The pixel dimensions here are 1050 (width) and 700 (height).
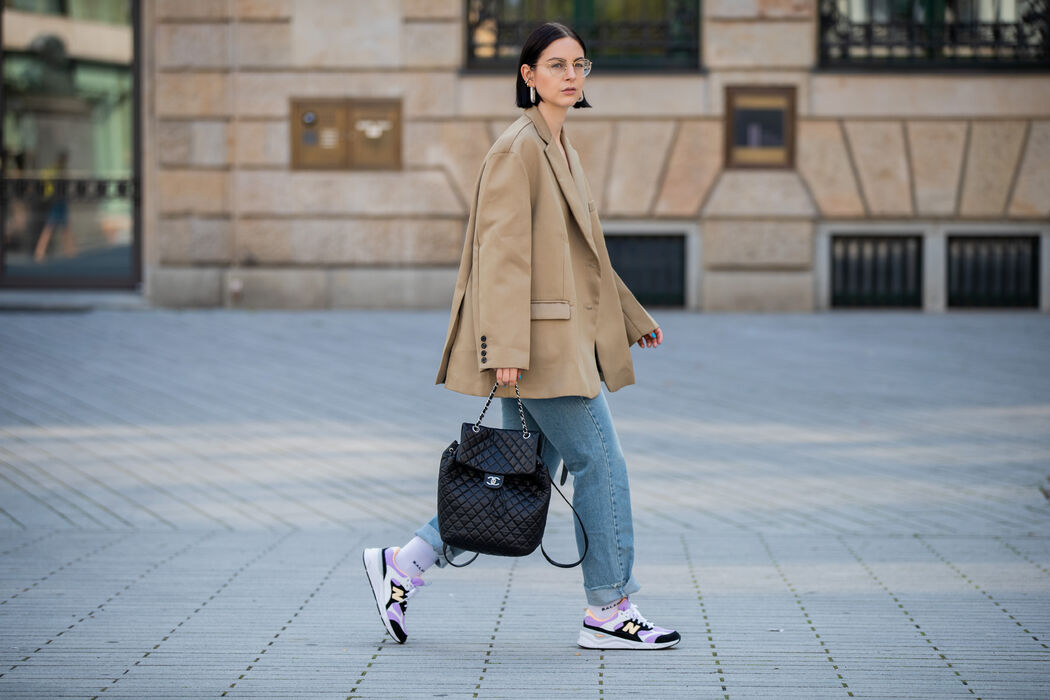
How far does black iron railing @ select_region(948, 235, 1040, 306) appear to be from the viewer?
14250 mm

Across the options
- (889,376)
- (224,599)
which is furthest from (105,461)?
(889,376)

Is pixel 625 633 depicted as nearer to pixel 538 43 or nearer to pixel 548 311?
pixel 548 311

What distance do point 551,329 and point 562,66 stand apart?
2.64ft

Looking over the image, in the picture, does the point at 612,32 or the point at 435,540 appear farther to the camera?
the point at 612,32

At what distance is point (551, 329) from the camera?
3.99 meters

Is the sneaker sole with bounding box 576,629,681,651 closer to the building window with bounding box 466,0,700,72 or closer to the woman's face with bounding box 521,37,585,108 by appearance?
the woman's face with bounding box 521,37,585,108

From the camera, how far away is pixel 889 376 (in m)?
9.95

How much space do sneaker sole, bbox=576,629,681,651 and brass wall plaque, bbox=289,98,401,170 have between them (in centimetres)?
1064

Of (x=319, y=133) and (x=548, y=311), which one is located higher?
(x=319, y=133)

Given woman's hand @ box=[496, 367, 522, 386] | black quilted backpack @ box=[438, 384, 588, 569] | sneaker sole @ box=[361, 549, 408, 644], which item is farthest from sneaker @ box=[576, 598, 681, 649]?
woman's hand @ box=[496, 367, 522, 386]

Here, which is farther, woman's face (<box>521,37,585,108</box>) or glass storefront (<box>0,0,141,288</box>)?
glass storefront (<box>0,0,141,288</box>)

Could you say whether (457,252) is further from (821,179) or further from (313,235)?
(821,179)

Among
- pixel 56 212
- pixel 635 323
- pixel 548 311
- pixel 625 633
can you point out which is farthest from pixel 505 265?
pixel 56 212

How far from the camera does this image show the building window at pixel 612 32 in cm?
1426
